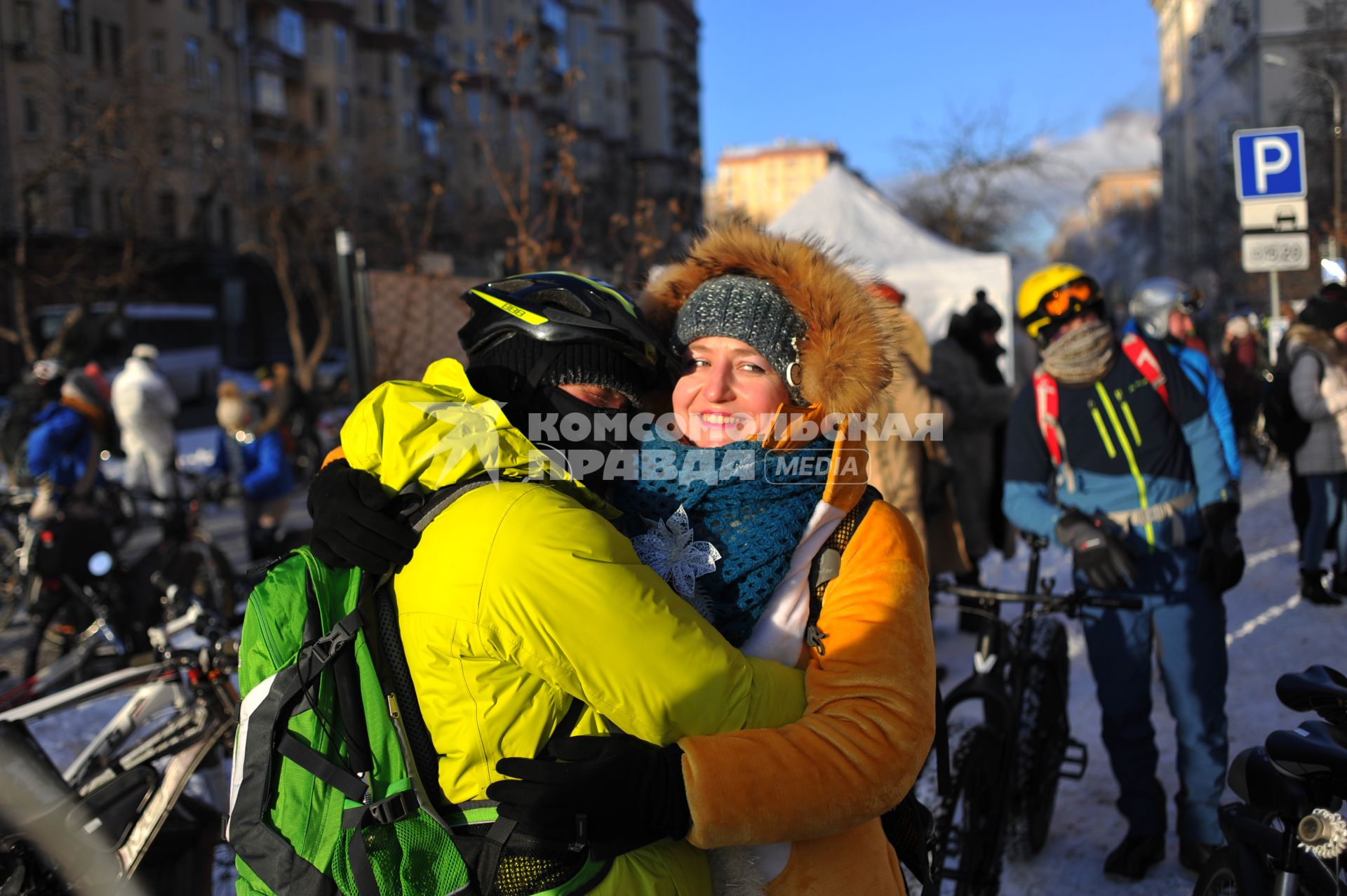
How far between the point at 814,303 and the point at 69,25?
34.1m

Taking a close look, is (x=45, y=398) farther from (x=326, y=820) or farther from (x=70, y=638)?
(x=326, y=820)

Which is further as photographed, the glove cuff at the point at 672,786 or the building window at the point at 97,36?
the building window at the point at 97,36

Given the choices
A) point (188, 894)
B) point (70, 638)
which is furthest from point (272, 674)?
point (70, 638)

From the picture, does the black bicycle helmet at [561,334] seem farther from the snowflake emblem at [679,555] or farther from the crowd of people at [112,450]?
the crowd of people at [112,450]

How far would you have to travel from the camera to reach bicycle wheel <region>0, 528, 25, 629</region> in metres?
8.24

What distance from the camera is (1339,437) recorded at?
7578mm

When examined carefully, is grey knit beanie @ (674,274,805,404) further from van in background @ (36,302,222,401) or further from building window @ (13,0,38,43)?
van in background @ (36,302,222,401)

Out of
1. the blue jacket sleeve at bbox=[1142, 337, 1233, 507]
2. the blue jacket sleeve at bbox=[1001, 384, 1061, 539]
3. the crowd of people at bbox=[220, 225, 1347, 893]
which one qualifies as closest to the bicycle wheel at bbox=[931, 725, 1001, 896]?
the blue jacket sleeve at bbox=[1001, 384, 1061, 539]

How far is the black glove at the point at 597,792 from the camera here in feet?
5.06

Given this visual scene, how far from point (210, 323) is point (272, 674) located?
33136mm

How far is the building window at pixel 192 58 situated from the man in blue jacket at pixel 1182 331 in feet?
125

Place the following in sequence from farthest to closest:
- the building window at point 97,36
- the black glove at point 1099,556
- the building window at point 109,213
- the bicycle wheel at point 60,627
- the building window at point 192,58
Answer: the building window at point 192,58, the building window at point 97,36, the building window at point 109,213, the bicycle wheel at point 60,627, the black glove at point 1099,556

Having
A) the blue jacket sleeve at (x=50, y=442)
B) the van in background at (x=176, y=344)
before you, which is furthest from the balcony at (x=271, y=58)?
the blue jacket sleeve at (x=50, y=442)

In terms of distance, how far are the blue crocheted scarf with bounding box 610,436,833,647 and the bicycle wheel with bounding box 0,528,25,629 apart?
7913mm
